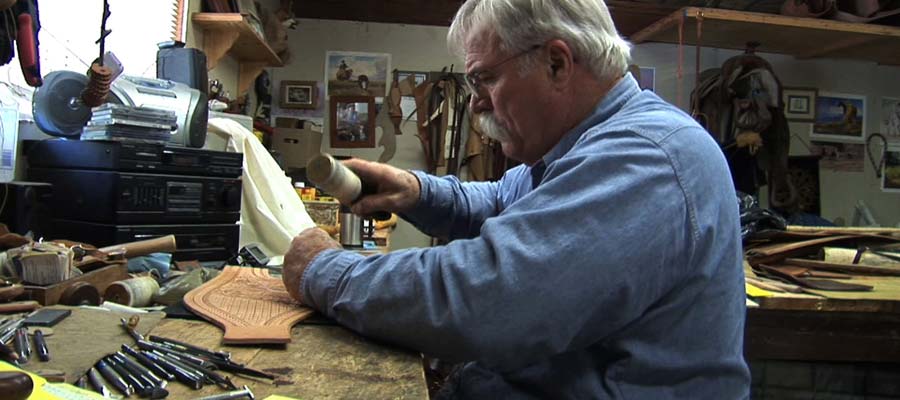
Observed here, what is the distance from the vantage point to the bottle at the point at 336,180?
109 cm

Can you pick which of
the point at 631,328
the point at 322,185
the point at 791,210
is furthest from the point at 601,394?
the point at 791,210

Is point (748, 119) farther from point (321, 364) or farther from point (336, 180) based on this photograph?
point (321, 364)

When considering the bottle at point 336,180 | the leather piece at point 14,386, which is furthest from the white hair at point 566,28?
the leather piece at point 14,386

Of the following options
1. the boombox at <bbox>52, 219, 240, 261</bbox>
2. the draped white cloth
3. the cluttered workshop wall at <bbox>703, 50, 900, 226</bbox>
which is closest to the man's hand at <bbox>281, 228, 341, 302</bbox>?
the boombox at <bbox>52, 219, 240, 261</bbox>

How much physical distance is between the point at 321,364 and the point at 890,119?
599 centimetres

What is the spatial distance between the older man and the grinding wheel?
35cm

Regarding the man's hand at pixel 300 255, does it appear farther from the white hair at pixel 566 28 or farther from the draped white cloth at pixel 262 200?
the draped white cloth at pixel 262 200

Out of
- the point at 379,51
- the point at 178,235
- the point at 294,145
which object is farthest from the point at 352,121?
the point at 178,235

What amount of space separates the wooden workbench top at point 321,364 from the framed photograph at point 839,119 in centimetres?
532

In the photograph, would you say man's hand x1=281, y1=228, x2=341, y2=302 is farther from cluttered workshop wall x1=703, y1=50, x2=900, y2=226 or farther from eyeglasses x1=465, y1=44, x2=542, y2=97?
cluttered workshop wall x1=703, y1=50, x2=900, y2=226

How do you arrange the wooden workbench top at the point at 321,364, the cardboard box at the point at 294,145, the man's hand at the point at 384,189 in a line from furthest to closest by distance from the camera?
the cardboard box at the point at 294,145
the man's hand at the point at 384,189
the wooden workbench top at the point at 321,364

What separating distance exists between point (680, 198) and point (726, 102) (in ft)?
13.4

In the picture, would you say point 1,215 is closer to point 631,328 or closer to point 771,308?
point 631,328

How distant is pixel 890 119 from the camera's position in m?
5.27
